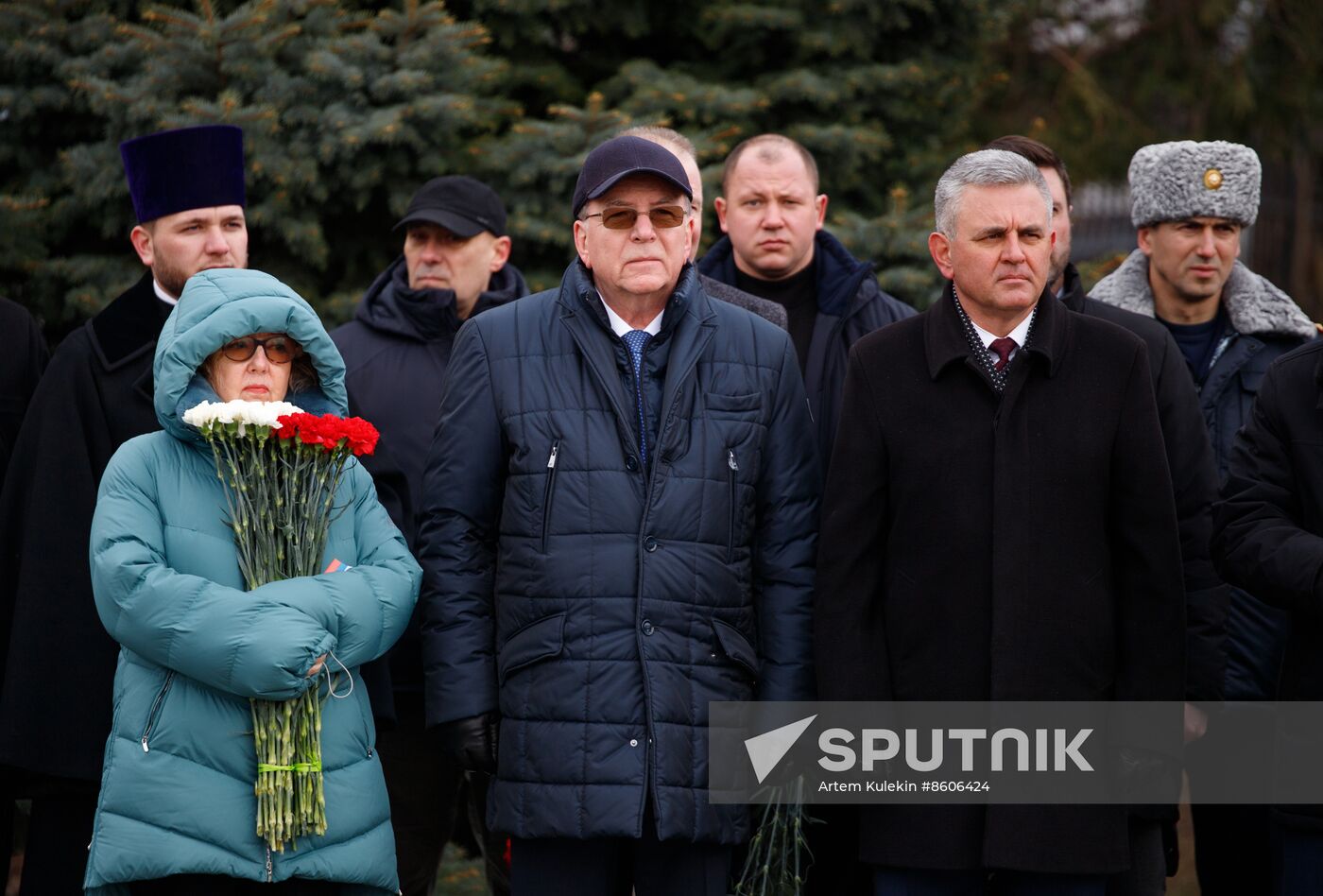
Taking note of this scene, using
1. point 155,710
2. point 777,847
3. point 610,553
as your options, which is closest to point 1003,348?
point 610,553

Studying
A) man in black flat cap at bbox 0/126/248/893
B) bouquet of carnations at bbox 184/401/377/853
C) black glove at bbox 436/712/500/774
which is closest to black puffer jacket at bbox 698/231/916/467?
black glove at bbox 436/712/500/774

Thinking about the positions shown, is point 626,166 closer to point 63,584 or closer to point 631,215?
point 631,215

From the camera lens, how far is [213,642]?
358 cm

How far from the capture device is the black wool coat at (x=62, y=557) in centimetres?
413

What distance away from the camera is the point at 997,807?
12.2 ft

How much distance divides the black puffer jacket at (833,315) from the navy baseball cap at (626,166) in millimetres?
1067

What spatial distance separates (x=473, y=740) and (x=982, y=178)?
1920 millimetres

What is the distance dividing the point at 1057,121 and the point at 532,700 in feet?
22.8

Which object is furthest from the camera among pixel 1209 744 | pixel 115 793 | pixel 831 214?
pixel 831 214

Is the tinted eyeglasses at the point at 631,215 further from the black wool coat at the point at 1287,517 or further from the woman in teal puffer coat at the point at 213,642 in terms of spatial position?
the black wool coat at the point at 1287,517

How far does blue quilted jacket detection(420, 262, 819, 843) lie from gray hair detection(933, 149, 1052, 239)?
22.1 inches

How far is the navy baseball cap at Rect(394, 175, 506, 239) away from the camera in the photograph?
217 inches

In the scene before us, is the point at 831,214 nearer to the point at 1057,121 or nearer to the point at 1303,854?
the point at 1057,121

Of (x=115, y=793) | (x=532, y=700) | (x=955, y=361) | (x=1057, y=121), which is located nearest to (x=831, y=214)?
(x=1057, y=121)
